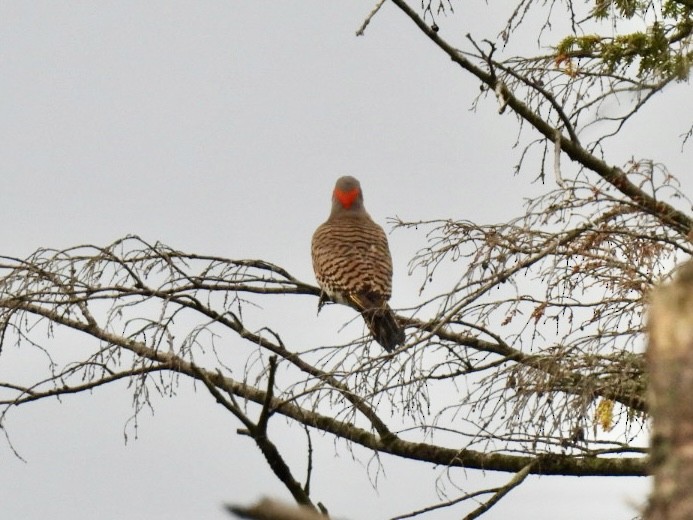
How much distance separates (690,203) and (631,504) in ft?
14.9

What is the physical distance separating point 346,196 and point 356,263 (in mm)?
1813

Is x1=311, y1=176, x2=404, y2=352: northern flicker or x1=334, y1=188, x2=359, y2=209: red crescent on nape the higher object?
x1=334, y1=188, x2=359, y2=209: red crescent on nape

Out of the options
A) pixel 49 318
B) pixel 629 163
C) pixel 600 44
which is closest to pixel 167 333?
pixel 49 318

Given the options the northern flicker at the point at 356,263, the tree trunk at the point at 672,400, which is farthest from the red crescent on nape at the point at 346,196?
the tree trunk at the point at 672,400

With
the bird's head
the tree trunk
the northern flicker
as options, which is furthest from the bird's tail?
the tree trunk

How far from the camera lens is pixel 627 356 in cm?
619

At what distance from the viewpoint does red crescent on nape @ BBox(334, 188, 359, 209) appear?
11578mm

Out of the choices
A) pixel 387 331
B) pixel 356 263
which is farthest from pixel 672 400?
pixel 356 263

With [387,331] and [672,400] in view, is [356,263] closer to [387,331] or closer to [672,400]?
[387,331]

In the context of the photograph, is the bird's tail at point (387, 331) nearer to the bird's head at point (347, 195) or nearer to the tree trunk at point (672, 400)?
the bird's head at point (347, 195)

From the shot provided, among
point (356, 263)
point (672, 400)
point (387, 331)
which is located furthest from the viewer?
point (356, 263)

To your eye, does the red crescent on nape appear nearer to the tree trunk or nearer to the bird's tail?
the bird's tail

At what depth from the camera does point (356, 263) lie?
9977 mm

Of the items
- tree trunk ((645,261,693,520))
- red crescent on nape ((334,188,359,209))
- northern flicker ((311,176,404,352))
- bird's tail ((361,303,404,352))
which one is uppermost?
red crescent on nape ((334,188,359,209))
